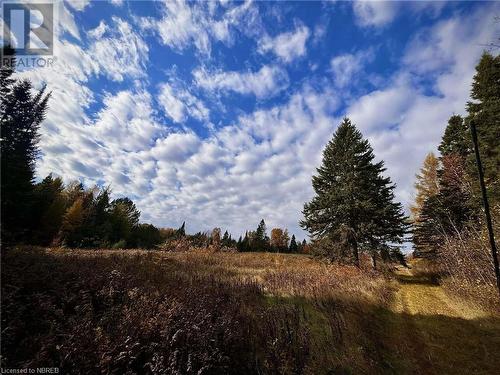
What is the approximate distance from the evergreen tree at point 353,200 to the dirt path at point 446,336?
627 centimetres

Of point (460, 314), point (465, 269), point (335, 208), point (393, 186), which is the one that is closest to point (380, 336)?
point (460, 314)

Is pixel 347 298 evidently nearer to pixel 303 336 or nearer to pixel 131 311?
pixel 303 336

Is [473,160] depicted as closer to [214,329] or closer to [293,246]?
[214,329]

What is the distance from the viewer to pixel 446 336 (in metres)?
8.45

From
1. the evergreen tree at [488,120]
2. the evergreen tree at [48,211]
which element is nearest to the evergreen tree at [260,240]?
the evergreen tree at [48,211]

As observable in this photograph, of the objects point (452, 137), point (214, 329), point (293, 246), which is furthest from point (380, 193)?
point (293, 246)

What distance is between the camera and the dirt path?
6680 millimetres

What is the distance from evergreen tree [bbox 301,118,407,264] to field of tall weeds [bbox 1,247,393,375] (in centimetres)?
1067

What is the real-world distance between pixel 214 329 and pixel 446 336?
8.29m

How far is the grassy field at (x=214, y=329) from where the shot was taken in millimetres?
4129

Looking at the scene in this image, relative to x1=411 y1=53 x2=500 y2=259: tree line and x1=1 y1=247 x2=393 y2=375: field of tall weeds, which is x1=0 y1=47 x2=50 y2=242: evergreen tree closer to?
x1=1 y1=247 x2=393 y2=375: field of tall weeds

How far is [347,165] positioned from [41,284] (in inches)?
830

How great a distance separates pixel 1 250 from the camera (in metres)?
6.32

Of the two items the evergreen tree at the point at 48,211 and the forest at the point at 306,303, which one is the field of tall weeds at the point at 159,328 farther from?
the evergreen tree at the point at 48,211
